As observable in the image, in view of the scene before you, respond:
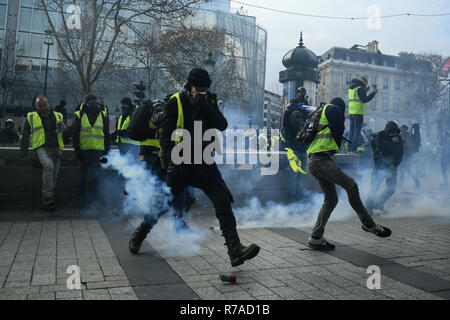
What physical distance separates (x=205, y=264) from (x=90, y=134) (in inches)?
159

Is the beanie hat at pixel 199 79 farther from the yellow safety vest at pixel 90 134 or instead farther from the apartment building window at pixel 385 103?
the apartment building window at pixel 385 103

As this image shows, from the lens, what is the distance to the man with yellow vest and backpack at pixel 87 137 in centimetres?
717

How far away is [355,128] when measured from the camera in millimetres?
10219

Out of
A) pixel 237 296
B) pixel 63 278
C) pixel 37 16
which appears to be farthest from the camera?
pixel 37 16

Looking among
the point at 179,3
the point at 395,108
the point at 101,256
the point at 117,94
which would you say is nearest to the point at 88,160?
the point at 101,256

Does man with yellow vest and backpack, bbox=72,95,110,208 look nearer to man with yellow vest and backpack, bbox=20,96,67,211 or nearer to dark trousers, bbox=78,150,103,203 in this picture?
dark trousers, bbox=78,150,103,203

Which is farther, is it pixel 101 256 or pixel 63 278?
pixel 101 256

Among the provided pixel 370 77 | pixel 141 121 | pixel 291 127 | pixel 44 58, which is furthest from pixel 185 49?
pixel 370 77

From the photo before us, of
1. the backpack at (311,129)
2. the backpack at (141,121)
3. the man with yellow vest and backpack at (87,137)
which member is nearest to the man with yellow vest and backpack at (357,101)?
the backpack at (311,129)

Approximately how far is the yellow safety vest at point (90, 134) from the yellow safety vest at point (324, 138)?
3987mm

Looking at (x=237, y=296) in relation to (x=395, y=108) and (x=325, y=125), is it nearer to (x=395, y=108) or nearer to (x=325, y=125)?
(x=325, y=125)

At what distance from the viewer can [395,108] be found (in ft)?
220
